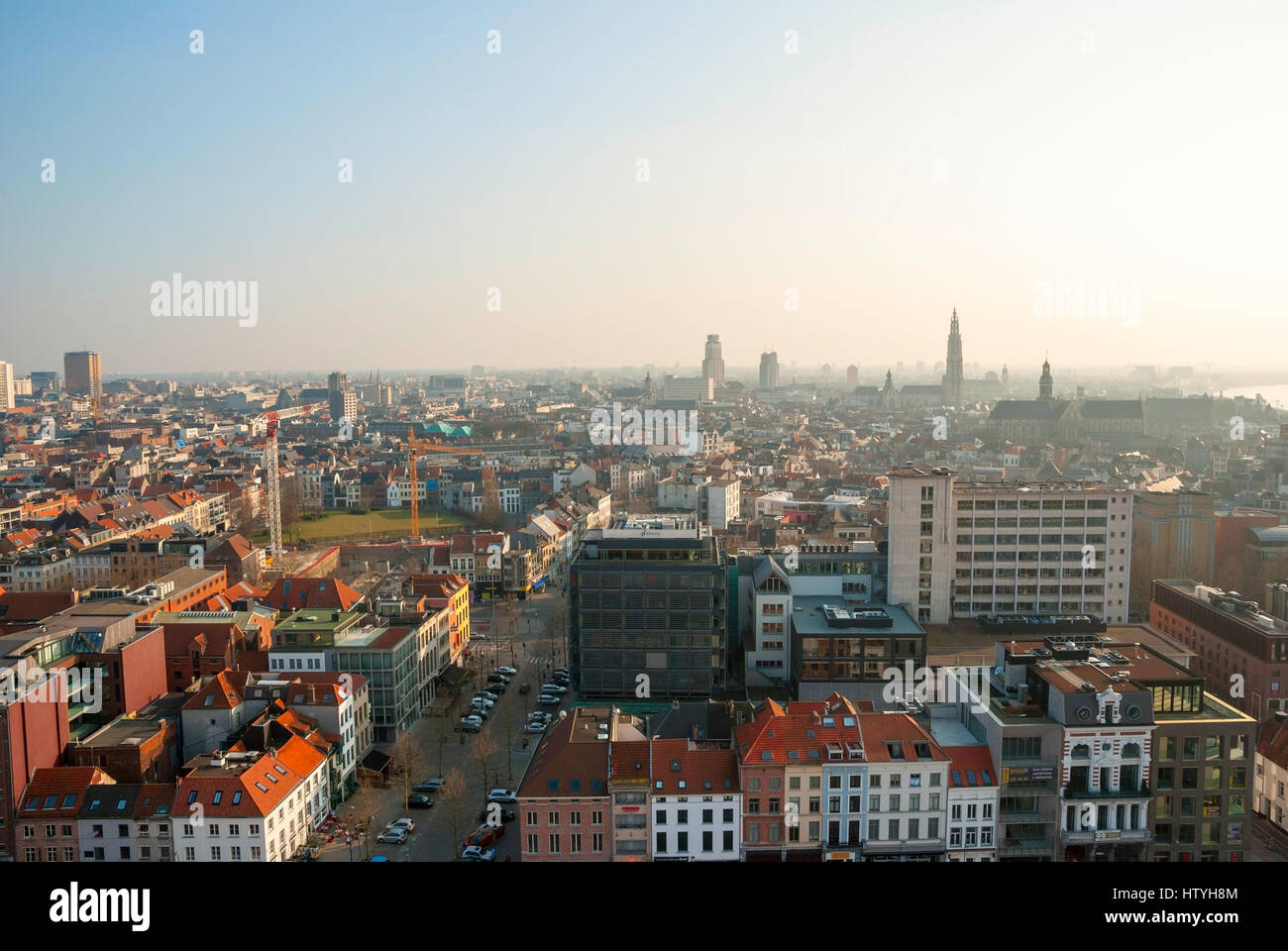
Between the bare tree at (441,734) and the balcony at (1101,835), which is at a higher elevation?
the balcony at (1101,835)

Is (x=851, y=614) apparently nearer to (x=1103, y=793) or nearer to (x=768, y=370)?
(x=1103, y=793)

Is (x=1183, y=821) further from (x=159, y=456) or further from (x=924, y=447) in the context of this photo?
(x=159, y=456)

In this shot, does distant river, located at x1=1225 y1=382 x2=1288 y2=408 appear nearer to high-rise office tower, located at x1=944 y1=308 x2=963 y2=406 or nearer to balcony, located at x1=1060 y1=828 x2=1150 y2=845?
high-rise office tower, located at x1=944 y1=308 x2=963 y2=406

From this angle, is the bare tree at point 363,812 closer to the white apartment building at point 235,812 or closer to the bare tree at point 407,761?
the bare tree at point 407,761

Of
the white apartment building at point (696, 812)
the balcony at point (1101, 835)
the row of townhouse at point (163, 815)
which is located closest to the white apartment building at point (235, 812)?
the row of townhouse at point (163, 815)

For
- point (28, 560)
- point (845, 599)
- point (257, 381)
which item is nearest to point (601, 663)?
point (845, 599)

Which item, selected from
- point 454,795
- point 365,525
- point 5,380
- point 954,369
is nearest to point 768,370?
point 954,369
